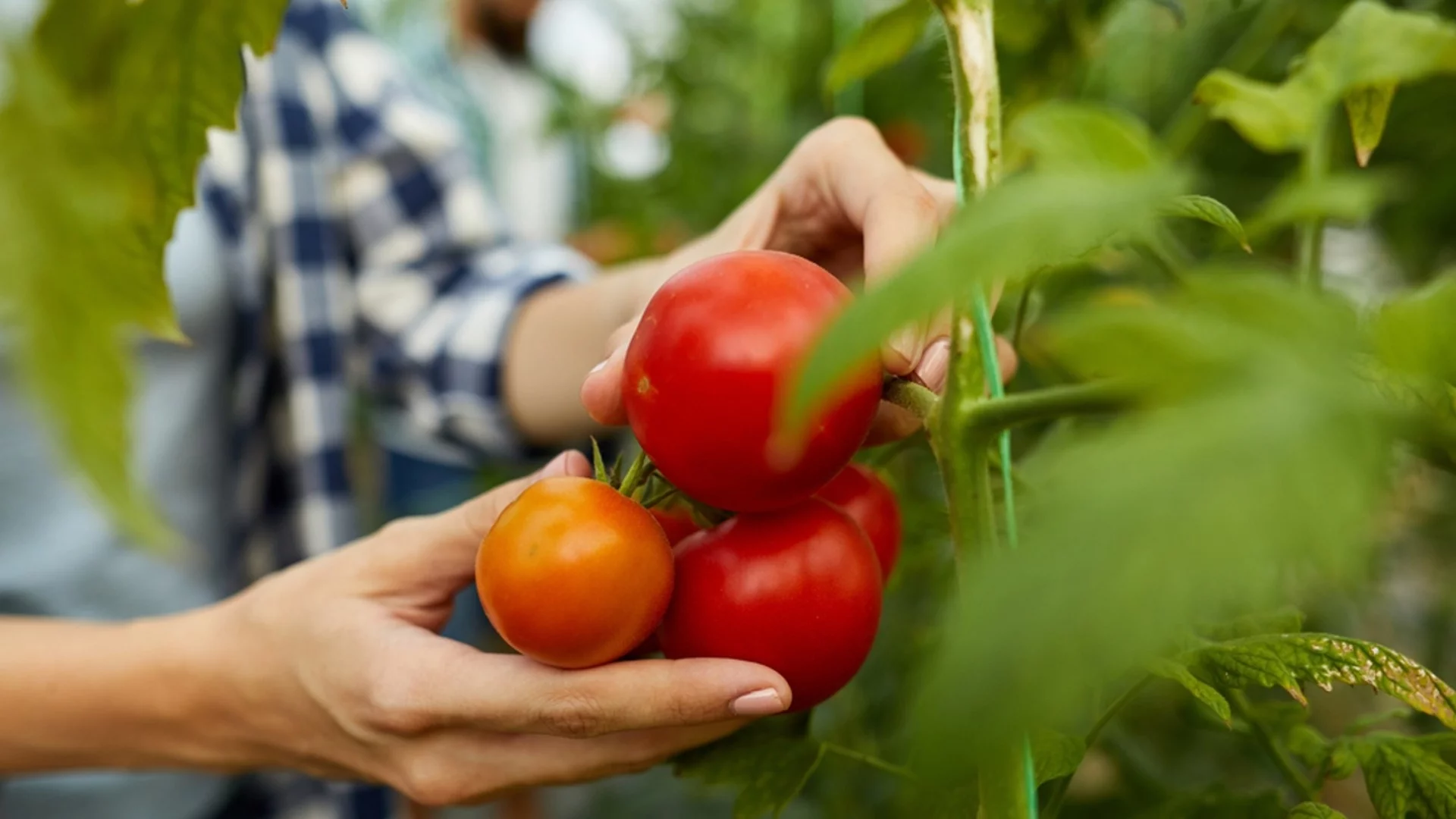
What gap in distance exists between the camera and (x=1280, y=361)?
7.0 inches

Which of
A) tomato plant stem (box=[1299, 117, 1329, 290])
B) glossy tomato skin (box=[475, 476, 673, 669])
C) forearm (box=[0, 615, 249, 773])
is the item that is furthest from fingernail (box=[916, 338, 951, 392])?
forearm (box=[0, 615, 249, 773])

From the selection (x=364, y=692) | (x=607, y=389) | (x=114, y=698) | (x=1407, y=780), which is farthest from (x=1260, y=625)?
(x=114, y=698)

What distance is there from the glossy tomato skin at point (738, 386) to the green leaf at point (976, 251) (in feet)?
0.56

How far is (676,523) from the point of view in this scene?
0.48 meters

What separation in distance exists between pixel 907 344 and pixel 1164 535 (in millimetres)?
235

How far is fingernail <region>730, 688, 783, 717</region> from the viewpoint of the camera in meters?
0.39

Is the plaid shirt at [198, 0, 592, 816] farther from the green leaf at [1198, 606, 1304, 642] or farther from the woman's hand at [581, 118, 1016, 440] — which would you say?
the green leaf at [1198, 606, 1304, 642]

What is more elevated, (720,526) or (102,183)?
(102,183)

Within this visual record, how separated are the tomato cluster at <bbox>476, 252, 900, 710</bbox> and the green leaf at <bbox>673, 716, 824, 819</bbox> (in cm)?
2

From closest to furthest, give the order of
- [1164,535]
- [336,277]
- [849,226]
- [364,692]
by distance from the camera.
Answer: [1164,535], [364,692], [849,226], [336,277]

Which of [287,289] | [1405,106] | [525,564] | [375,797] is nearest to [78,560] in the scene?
[287,289]

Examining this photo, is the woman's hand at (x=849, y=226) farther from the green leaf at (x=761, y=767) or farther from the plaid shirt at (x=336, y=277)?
the plaid shirt at (x=336, y=277)

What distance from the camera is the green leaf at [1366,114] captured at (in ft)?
1.59

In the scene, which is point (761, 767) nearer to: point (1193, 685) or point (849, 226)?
point (1193, 685)
